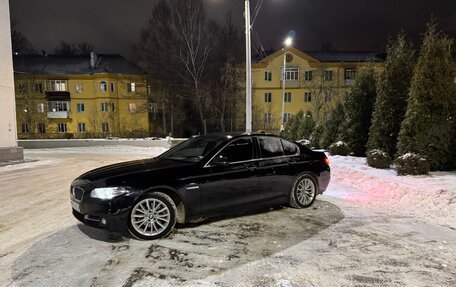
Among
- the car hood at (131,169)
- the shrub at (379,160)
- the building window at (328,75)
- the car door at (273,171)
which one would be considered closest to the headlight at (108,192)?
the car hood at (131,169)

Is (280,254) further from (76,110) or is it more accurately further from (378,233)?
(76,110)

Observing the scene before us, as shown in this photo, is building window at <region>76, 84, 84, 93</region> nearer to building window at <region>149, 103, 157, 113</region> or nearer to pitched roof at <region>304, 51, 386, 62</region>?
building window at <region>149, 103, 157, 113</region>

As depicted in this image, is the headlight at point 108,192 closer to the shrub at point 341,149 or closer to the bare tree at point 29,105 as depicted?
the shrub at point 341,149

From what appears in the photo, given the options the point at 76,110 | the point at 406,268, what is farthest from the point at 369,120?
the point at 76,110

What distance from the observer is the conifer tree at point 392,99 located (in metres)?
10.9

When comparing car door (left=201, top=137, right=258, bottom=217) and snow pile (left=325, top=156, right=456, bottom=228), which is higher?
car door (left=201, top=137, right=258, bottom=217)

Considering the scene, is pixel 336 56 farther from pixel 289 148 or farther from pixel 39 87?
pixel 289 148

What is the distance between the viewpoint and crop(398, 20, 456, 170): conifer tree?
8805 mm

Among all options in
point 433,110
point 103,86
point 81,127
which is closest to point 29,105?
point 81,127

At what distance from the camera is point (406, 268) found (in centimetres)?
383

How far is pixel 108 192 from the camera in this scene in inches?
180

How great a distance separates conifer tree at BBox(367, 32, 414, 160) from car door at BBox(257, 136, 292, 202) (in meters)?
6.14

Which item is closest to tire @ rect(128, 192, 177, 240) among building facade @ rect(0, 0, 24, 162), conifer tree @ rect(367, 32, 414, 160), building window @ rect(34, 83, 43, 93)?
conifer tree @ rect(367, 32, 414, 160)

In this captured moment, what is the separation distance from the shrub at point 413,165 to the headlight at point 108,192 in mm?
7059
